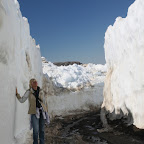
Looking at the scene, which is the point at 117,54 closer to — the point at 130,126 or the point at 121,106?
the point at 121,106

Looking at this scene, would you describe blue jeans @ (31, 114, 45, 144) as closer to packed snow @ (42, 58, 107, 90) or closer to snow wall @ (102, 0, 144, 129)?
snow wall @ (102, 0, 144, 129)

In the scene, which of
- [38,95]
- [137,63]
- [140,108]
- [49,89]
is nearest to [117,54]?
[137,63]

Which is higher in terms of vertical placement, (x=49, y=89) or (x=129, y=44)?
(x=129, y=44)

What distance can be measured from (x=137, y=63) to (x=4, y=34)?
6.14 metres

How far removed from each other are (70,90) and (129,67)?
1205cm

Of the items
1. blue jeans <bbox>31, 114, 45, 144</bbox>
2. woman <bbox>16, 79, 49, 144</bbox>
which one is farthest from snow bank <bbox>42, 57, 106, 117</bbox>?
woman <bbox>16, 79, 49, 144</bbox>

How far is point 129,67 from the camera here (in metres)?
9.81

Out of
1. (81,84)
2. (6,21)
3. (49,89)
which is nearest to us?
(6,21)

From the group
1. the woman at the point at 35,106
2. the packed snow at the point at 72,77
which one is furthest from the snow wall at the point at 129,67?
the packed snow at the point at 72,77

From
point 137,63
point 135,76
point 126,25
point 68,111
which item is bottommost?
point 68,111

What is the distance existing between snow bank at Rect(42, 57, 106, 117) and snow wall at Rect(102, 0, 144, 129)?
788 cm

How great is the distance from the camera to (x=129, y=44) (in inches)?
385

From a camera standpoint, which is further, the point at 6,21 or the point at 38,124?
the point at 6,21

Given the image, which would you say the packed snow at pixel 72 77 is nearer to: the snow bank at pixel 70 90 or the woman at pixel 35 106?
the snow bank at pixel 70 90
